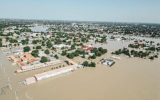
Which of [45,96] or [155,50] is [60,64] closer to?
[45,96]

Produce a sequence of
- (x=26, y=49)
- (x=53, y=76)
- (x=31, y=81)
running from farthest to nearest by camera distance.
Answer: (x=26, y=49) → (x=53, y=76) → (x=31, y=81)

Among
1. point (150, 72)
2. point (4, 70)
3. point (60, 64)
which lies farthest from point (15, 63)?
point (150, 72)

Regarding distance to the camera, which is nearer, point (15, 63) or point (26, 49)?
point (15, 63)

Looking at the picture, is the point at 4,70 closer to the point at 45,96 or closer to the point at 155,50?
the point at 45,96

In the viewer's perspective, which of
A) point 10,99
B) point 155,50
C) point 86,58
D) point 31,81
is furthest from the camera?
point 155,50

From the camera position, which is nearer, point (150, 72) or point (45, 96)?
point (45, 96)

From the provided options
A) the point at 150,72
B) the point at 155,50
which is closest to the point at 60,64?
the point at 150,72
